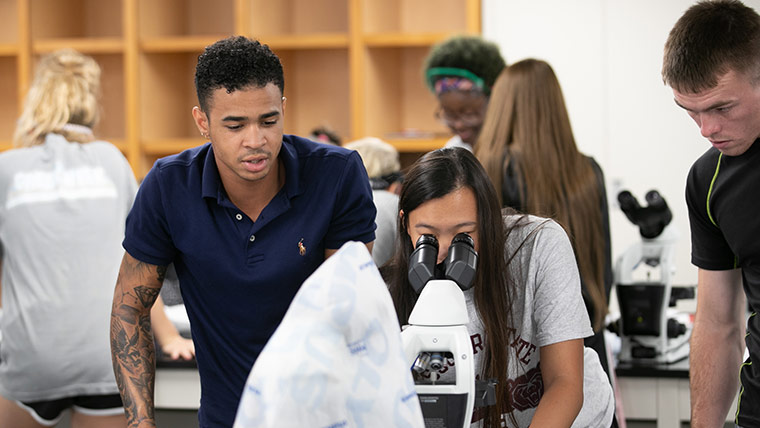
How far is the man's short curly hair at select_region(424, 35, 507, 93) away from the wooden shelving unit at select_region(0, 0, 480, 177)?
622mm

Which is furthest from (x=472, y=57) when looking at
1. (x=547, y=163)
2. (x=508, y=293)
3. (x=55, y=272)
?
(x=508, y=293)

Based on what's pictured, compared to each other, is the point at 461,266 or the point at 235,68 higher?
the point at 235,68

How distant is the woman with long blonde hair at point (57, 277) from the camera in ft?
7.16

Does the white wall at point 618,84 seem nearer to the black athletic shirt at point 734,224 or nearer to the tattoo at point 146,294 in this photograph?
the black athletic shirt at point 734,224

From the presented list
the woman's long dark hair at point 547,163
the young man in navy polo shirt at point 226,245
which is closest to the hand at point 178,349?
the young man in navy polo shirt at point 226,245

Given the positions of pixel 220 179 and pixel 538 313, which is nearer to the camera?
pixel 538 313

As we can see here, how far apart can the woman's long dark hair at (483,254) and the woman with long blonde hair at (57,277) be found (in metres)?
1.09

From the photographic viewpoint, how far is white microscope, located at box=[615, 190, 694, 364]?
2377 millimetres

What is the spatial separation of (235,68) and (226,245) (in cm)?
32

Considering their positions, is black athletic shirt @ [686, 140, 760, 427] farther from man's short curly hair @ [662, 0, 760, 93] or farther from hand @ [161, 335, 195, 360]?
hand @ [161, 335, 195, 360]

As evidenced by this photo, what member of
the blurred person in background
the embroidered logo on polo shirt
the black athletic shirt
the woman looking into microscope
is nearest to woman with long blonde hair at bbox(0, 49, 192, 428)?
the blurred person in background

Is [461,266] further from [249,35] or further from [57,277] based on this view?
[249,35]

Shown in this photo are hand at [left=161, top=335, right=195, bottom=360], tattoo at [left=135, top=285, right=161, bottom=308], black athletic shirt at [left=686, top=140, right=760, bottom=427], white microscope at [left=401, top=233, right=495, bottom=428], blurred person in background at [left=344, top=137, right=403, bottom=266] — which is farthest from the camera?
hand at [left=161, top=335, right=195, bottom=360]

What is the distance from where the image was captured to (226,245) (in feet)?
4.88
